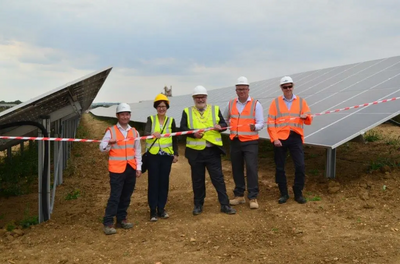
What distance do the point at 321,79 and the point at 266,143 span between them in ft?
9.36

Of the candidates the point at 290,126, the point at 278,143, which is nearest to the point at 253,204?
the point at 278,143

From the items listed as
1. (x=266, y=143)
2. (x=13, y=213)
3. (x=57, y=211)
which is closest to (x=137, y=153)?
(x=57, y=211)

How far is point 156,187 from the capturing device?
18.0 feet

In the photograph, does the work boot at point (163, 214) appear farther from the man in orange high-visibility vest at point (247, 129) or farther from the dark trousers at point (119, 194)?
the man in orange high-visibility vest at point (247, 129)

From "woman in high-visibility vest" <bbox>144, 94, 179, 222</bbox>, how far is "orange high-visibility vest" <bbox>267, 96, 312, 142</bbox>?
1594mm

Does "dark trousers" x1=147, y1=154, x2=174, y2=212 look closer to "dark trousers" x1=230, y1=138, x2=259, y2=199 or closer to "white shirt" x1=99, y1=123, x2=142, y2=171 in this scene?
"white shirt" x1=99, y1=123, x2=142, y2=171

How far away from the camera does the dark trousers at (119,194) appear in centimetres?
506

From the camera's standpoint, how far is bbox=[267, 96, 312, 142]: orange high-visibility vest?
5.71 meters

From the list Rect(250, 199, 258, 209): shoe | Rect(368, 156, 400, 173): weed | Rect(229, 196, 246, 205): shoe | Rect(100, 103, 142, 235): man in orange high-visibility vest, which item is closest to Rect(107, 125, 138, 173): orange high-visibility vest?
Rect(100, 103, 142, 235): man in orange high-visibility vest

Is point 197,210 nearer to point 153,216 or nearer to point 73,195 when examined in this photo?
point 153,216

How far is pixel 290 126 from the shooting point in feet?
18.8

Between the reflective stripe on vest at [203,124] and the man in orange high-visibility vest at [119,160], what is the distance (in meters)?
0.85

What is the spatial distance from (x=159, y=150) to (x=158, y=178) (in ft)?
1.41

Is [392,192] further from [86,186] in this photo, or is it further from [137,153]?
[86,186]
